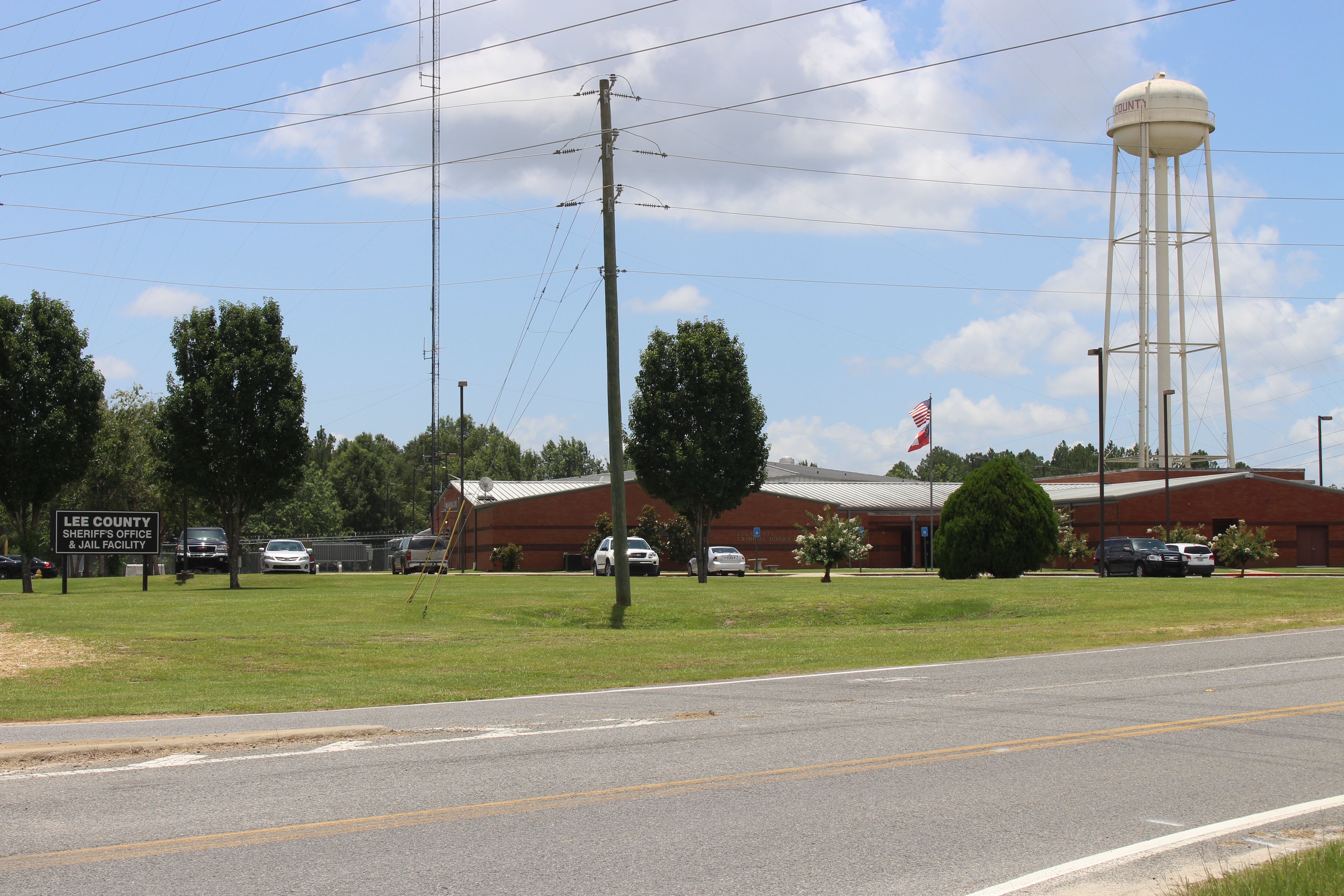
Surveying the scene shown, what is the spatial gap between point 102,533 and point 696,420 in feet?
65.7

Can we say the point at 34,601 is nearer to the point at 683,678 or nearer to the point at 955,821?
the point at 683,678

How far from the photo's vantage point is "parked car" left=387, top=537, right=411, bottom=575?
56.1 metres

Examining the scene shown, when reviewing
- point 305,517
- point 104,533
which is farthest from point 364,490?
point 104,533

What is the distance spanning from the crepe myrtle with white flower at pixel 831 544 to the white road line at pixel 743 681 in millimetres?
23328

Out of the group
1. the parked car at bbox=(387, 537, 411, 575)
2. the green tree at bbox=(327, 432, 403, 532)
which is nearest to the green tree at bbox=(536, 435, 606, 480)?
the green tree at bbox=(327, 432, 403, 532)

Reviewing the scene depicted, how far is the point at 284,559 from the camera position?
4522cm

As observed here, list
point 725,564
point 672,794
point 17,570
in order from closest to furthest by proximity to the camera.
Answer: point 672,794 → point 725,564 → point 17,570

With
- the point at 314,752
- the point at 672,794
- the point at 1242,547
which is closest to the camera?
the point at 672,794

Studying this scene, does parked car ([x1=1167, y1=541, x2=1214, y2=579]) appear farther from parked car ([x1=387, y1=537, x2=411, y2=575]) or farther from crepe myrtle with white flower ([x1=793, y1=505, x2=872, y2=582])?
parked car ([x1=387, y1=537, x2=411, y2=575])

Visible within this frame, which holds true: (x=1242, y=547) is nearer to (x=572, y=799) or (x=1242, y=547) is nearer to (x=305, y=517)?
(x=572, y=799)

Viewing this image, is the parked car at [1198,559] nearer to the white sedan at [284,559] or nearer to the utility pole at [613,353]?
the utility pole at [613,353]

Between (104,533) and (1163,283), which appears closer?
(104,533)

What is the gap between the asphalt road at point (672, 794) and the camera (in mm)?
Answer: 5488

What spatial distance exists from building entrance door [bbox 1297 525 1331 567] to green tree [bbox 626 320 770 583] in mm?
34917
